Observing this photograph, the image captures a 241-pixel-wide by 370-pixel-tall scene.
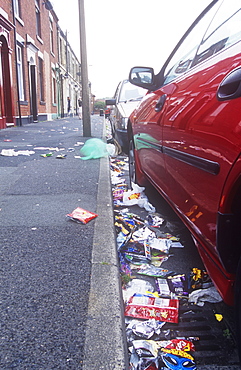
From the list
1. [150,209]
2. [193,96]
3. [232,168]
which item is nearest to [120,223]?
[150,209]

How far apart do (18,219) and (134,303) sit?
62.7 inches

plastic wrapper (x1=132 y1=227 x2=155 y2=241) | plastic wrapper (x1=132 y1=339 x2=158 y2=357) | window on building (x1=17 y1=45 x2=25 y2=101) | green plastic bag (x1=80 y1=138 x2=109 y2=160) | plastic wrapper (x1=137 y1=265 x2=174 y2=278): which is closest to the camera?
plastic wrapper (x1=132 y1=339 x2=158 y2=357)

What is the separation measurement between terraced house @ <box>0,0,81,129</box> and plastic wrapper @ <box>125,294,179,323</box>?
12.3 m

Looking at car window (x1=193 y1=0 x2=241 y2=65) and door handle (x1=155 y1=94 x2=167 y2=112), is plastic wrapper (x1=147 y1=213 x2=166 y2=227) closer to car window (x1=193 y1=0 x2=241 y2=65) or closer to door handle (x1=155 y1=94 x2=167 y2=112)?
door handle (x1=155 y1=94 x2=167 y2=112)

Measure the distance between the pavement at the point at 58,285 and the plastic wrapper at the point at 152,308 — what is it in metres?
0.11

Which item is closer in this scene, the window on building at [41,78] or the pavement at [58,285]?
the pavement at [58,285]

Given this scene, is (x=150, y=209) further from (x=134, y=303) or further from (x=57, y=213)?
(x=134, y=303)

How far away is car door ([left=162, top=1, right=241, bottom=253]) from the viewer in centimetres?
141

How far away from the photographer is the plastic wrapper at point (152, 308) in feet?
6.06

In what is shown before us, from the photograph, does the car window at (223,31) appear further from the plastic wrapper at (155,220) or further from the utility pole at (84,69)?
the utility pole at (84,69)

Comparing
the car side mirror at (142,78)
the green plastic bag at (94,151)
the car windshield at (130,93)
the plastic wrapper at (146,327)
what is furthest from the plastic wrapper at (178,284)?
the car windshield at (130,93)

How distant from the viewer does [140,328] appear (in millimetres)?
1759

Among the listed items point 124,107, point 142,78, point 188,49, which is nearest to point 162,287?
point 188,49

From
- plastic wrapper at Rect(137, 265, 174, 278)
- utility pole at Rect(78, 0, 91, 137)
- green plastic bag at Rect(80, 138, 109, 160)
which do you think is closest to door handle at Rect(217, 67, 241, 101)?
plastic wrapper at Rect(137, 265, 174, 278)
